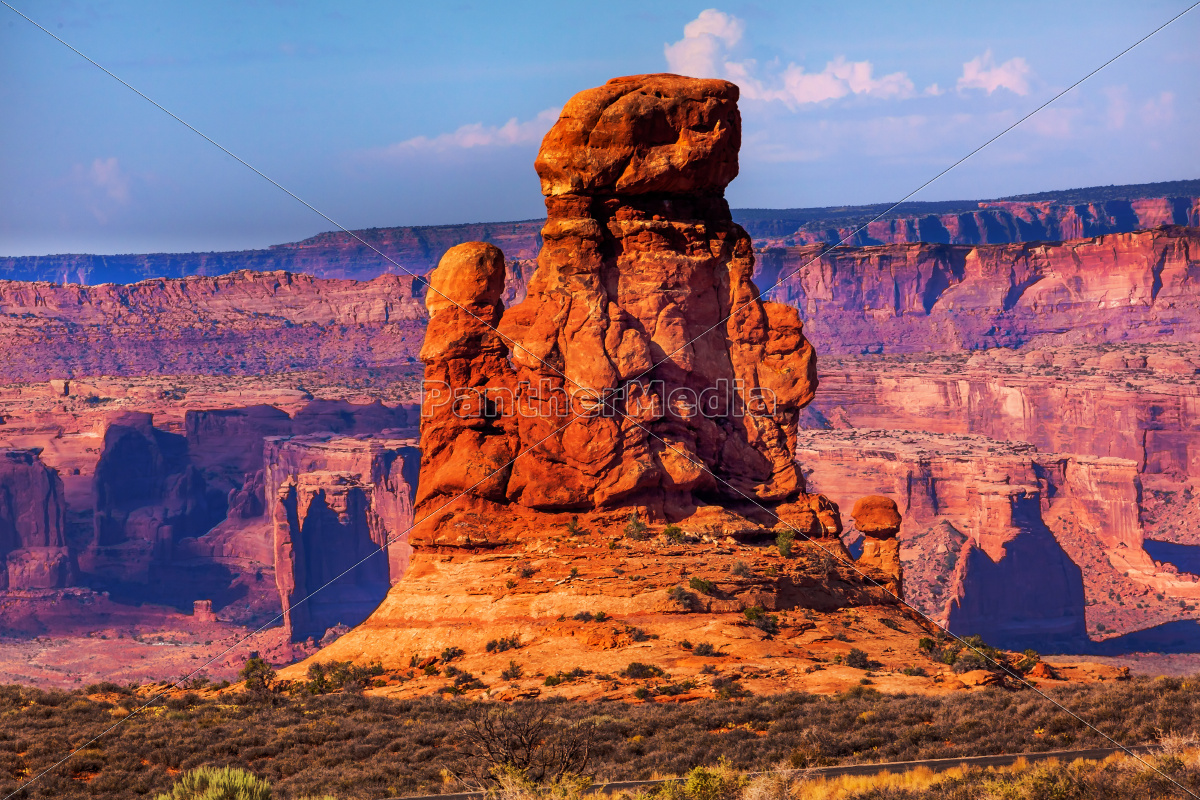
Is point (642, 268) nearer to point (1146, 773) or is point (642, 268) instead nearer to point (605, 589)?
point (605, 589)

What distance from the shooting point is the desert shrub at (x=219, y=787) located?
22.6 metres

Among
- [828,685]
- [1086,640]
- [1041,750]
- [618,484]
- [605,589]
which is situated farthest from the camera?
[1086,640]

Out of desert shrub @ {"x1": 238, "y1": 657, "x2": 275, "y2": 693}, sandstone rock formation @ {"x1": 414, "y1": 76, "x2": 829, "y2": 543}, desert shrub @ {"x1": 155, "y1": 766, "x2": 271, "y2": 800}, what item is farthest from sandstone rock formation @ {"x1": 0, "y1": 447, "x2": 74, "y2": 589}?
desert shrub @ {"x1": 155, "y1": 766, "x2": 271, "y2": 800}

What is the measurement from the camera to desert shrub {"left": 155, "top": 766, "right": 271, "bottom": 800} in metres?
22.6

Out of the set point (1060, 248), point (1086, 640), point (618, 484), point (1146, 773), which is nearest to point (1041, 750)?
point (1146, 773)

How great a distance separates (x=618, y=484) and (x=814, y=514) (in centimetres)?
765

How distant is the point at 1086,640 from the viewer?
101688 millimetres

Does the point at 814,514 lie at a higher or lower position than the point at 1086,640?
higher

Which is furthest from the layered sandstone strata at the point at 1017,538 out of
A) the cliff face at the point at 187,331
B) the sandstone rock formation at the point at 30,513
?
the cliff face at the point at 187,331

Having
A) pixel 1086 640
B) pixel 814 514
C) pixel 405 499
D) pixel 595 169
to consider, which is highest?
pixel 595 169

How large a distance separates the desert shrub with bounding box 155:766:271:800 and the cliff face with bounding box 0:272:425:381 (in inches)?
6209

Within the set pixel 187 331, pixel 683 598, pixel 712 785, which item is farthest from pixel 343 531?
pixel 712 785

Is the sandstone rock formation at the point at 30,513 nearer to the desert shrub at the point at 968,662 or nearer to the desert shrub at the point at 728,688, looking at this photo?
the desert shrub at the point at 728,688

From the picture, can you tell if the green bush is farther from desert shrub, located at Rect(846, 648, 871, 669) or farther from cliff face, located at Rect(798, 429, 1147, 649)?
cliff face, located at Rect(798, 429, 1147, 649)
